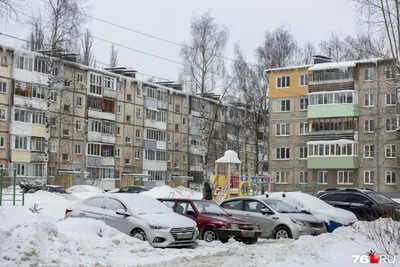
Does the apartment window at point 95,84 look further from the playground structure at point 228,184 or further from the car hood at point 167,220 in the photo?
the car hood at point 167,220

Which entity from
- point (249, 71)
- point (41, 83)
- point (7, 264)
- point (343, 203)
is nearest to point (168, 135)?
point (249, 71)

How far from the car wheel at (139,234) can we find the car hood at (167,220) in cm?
31

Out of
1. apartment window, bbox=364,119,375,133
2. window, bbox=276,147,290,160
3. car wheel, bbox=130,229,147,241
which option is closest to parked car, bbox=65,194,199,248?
car wheel, bbox=130,229,147,241

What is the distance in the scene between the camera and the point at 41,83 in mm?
55406

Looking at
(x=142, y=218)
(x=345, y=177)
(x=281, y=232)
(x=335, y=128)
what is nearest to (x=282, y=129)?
(x=335, y=128)

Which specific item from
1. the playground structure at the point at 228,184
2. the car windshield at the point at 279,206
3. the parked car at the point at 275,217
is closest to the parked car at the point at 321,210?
the car windshield at the point at 279,206

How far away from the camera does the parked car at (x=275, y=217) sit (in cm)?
1922

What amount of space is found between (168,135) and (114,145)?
10795mm

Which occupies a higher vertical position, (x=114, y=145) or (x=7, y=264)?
(x=114, y=145)

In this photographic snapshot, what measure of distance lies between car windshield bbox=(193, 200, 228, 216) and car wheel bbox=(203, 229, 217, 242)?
810 mm

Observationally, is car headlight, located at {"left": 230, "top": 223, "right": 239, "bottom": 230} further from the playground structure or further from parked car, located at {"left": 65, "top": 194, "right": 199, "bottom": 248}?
the playground structure

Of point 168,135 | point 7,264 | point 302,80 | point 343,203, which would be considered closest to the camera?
point 7,264

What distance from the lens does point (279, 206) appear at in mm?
20453

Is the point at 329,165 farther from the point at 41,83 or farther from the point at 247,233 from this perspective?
the point at 247,233
